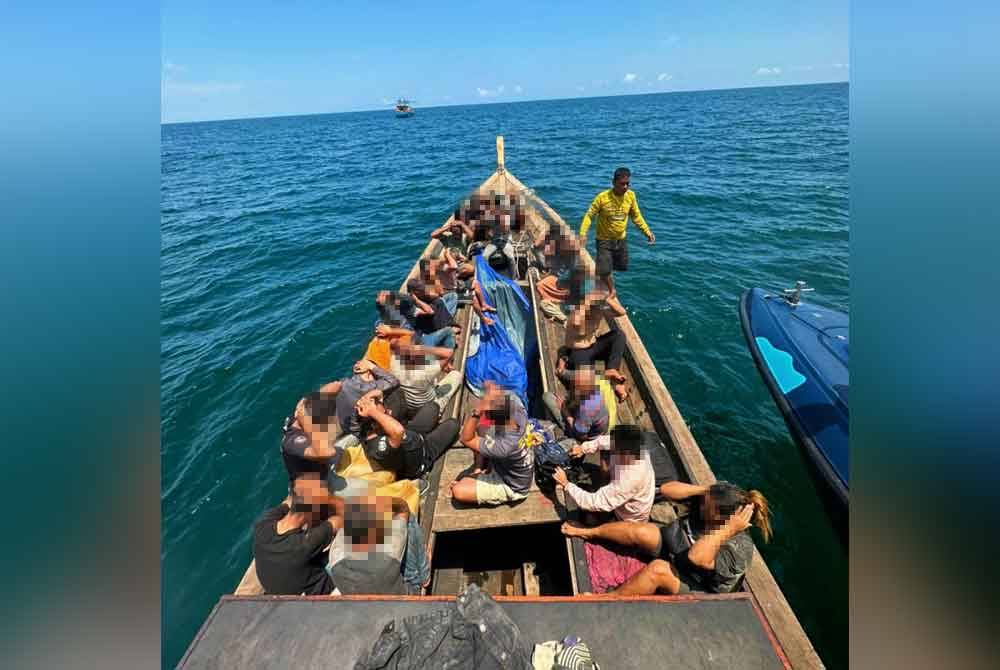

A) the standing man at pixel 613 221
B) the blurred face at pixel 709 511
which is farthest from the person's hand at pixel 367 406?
the standing man at pixel 613 221

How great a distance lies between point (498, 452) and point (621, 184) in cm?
572

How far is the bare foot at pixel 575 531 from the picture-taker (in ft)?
12.0

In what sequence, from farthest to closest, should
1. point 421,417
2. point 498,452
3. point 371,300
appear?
1. point 371,300
2. point 421,417
3. point 498,452

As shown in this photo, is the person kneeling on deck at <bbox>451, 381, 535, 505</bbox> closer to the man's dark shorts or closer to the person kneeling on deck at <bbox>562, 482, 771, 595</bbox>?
the person kneeling on deck at <bbox>562, 482, 771, 595</bbox>

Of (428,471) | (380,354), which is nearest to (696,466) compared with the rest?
(428,471)

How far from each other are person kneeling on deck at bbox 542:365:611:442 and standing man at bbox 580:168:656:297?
3.40 metres

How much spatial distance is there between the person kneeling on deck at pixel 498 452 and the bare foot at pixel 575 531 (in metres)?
0.54

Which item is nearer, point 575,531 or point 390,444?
point 575,531

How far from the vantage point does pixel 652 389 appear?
5480 mm

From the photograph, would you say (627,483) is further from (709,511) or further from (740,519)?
(740,519)

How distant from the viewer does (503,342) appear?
19.7ft

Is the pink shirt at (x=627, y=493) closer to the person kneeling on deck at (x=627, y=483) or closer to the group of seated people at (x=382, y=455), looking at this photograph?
the person kneeling on deck at (x=627, y=483)

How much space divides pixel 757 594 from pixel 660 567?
0.93 meters
